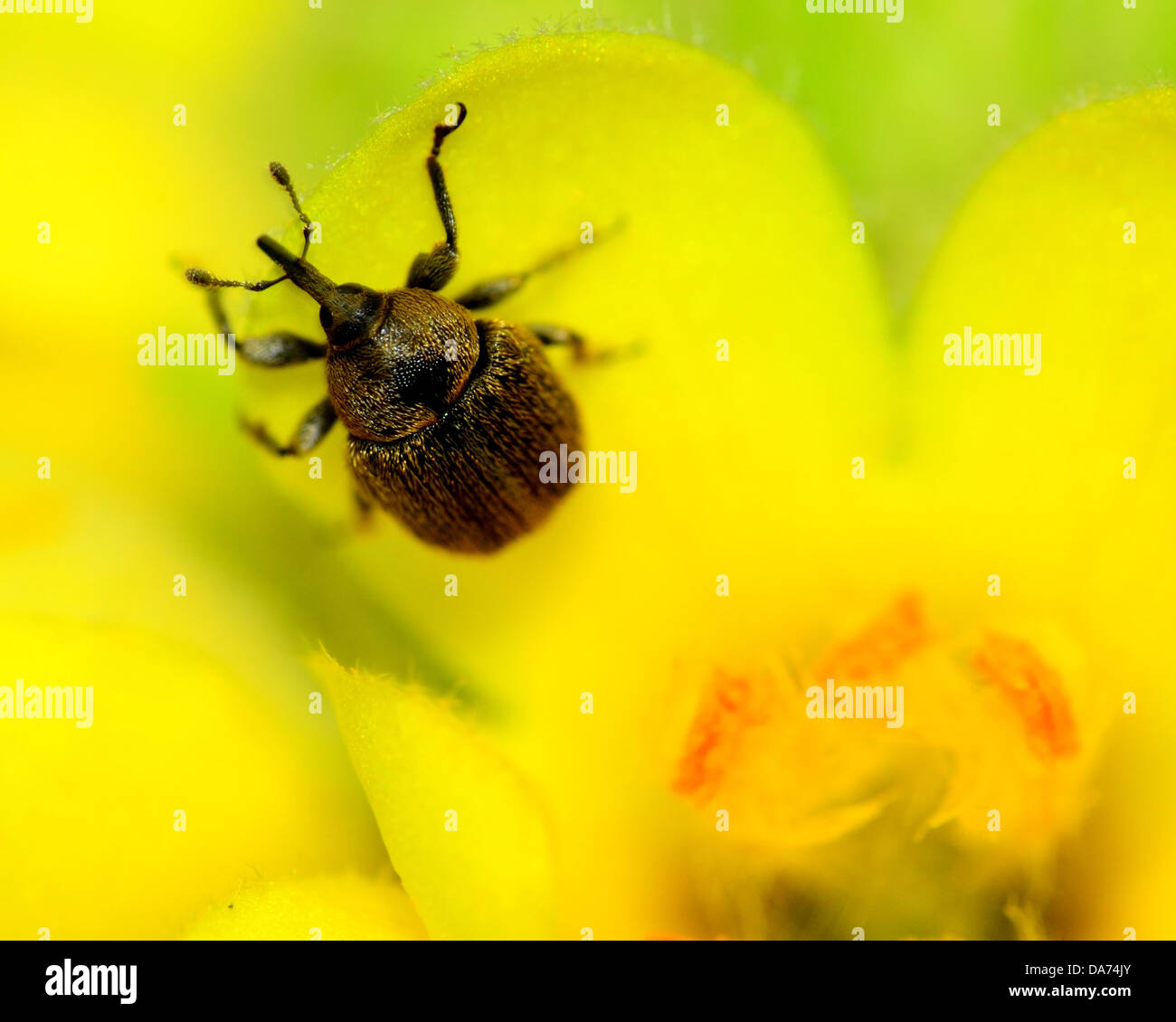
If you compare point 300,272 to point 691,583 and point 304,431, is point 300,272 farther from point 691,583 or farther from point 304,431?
point 691,583

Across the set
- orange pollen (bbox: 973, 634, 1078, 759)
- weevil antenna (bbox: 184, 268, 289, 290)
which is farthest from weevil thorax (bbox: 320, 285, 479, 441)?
orange pollen (bbox: 973, 634, 1078, 759)

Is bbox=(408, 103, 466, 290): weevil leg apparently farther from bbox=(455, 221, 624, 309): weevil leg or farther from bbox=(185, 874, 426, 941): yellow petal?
bbox=(185, 874, 426, 941): yellow petal

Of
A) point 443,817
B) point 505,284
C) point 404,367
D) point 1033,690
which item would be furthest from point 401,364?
point 1033,690

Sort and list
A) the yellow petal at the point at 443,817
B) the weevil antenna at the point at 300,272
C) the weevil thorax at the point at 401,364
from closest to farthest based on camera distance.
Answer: the yellow petal at the point at 443,817 → the weevil antenna at the point at 300,272 → the weevil thorax at the point at 401,364

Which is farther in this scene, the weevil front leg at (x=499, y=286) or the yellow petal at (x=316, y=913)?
the weevil front leg at (x=499, y=286)

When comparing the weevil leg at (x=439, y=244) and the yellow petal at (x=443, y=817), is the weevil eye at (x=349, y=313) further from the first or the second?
the yellow petal at (x=443, y=817)

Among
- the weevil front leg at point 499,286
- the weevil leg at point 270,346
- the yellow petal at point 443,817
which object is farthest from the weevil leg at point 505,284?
the yellow petal at point 443,817
